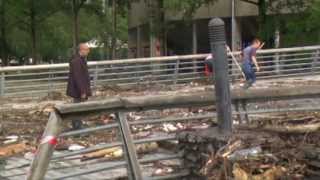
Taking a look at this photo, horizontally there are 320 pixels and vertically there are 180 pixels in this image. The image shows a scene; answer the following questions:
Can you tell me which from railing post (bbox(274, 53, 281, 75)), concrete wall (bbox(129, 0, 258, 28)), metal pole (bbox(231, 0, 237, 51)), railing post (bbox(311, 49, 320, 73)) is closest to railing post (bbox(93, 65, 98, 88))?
railing post (bbox(274, 53, 281, 75))

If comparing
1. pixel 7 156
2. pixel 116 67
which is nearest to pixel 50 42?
pixel 116 67

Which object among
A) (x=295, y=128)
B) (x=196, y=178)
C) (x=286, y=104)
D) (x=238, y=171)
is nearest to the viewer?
(x=238, y=171)

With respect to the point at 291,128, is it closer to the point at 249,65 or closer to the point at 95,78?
the point at 249,65

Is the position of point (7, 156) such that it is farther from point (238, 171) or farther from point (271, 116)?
point (238, 171)

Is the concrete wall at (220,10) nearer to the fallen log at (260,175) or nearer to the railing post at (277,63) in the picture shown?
the railing post at (277,63)

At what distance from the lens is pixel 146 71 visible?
28.6 m

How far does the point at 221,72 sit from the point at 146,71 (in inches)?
867

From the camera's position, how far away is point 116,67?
2847 cm

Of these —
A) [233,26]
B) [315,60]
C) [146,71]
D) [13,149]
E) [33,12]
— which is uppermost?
[33,12]

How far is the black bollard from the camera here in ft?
21.4

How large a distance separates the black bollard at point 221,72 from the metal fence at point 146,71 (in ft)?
63.1

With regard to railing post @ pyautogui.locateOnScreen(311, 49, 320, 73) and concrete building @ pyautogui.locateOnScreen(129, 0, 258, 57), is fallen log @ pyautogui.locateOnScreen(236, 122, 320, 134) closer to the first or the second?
railing post @ pyautogui.locateOnScreen(311, 49, 320, 73)

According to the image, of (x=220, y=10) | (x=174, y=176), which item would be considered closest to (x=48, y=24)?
(x=220, y=10)

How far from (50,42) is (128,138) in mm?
59817
